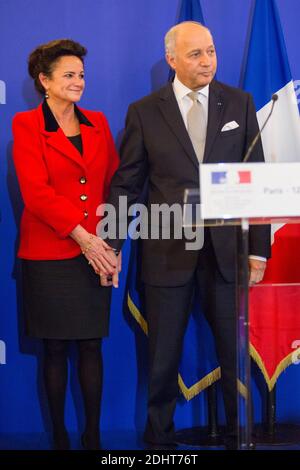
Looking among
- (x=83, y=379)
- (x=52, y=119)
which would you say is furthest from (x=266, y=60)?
(x=83, y=379)

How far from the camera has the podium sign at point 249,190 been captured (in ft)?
9.01

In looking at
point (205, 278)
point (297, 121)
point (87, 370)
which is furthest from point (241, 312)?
point (297, 121)

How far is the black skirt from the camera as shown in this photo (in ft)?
12.2

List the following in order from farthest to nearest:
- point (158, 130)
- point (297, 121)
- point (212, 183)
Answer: point (297, 121)
point (158, 130)
point (212, 183)

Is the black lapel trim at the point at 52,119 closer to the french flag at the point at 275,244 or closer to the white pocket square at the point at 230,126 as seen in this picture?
the white pocket square at the point at 230,126

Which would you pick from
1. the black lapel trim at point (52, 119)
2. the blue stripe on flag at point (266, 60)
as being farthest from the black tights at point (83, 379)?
the blue stripe on flag at point (266, 60)

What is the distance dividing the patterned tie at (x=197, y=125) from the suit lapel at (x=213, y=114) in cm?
5

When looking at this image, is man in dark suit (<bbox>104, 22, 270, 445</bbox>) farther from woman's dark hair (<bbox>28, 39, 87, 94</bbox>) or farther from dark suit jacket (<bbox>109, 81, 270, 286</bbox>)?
woman's dark hair (<bbox>28, 39, 87, 94</bbox>)

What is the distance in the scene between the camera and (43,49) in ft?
12.3

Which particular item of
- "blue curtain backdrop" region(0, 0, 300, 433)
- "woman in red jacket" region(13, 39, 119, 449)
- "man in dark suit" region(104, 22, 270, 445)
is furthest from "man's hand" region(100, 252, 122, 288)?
"blue curtain backdrop" region(0, 0, 300, 433)

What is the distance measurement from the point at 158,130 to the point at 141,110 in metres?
0.14

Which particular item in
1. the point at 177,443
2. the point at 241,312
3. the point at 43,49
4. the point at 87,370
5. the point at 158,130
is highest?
the point at 43,49

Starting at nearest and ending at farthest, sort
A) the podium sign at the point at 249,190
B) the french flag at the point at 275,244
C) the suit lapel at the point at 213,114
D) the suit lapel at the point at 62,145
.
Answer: the podium sign at the point at 249,190, the suit lapel at the point at 213,114, the suit lapel at the point at 62,145, the french flag at the point at 275,244

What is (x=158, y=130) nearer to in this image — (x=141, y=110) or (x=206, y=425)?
(x=141, y=110)
